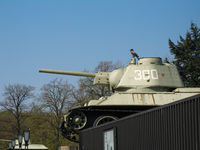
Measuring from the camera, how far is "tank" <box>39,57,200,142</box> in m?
19.8

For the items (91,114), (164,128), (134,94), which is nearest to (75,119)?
(91,114)

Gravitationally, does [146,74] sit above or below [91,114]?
above

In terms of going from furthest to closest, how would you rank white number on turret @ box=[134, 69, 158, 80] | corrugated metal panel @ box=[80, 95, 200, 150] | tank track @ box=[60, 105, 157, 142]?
white number on turret @ box=[134, 69, 158, 80] → tank track @ box=[60, 105, 157, 142] → corrugated metal panel @ box=[80, 95, 200, 150]

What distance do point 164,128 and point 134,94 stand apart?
1032cm

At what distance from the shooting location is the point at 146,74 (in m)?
21.1

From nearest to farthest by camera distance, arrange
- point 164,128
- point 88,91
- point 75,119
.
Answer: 1. point 164,128
2. point 75,119
3. point 88,91

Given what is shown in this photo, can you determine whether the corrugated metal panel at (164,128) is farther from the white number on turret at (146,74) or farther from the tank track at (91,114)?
the white number on turret at (146,74)

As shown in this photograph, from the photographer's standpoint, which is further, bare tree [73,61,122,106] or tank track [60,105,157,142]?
bare tree [73,61,122,106]

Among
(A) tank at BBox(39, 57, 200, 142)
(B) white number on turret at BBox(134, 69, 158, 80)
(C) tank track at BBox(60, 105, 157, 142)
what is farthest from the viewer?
(B) white number on turret at BBox(134, 69, 158, 80)

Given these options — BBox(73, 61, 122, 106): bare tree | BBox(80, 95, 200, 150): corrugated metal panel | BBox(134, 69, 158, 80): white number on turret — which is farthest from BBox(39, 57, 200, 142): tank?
BBox(73, 61, 122, 106): bare tree

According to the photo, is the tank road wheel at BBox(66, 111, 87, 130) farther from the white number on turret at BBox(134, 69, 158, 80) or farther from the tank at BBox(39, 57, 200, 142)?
the white number on turret at BBox(134, 69, 158, 80)

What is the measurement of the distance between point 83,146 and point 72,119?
2187mm

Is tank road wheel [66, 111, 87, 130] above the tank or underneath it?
underneath

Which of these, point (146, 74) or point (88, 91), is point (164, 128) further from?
point (88, 91)
